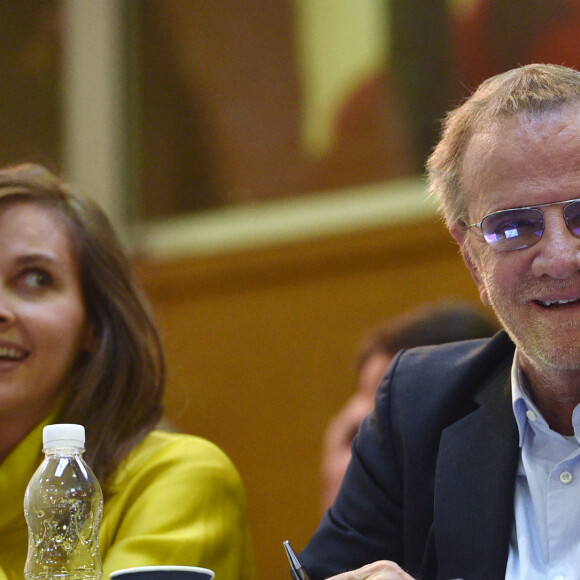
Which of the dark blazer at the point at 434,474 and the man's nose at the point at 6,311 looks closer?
the dark blazer at the point at 434,474

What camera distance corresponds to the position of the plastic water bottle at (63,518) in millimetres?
1888

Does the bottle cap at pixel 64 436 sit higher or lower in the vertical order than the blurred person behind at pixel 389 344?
higher

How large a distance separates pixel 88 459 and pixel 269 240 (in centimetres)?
325

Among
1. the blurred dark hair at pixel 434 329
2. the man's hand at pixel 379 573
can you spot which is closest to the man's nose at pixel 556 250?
the man's hand at pixel 379 573

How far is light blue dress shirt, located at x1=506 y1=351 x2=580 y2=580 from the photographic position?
5.81 feet

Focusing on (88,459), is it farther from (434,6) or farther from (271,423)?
(434,6)

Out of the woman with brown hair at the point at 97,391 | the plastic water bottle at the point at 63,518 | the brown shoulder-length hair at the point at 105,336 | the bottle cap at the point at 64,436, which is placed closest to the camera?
the bottle cap at the point at 64,436

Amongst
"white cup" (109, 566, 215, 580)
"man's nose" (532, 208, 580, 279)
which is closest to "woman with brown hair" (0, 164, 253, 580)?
"white cup" (109, 566, 215, 580)

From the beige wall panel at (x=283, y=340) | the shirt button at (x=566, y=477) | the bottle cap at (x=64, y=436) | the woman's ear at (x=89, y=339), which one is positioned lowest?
the beige wall panel at (x=283, y=340)

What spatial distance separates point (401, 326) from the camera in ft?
11.0

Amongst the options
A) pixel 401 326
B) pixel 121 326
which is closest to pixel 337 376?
pixel 401 326

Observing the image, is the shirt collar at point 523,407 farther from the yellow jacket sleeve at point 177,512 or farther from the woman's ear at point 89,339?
the woman's ear at point 89,339

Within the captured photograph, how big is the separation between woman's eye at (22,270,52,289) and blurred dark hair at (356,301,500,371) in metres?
1.27

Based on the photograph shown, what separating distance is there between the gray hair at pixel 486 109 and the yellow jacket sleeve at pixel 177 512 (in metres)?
0.73
